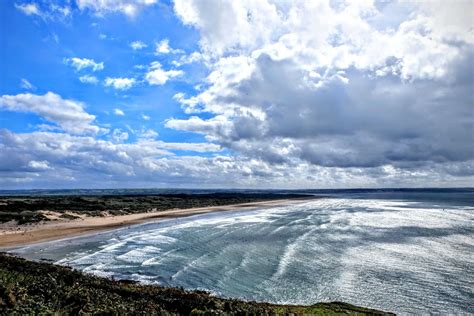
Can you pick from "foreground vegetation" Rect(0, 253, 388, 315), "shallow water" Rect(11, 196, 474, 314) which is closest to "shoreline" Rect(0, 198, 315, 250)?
"shallow water" Rect(11, 196, 474, 314)

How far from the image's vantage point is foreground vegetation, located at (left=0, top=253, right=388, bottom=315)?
15398mm

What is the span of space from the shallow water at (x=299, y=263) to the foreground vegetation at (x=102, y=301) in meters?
4.74

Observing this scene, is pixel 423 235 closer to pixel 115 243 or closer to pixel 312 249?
pixel 312 249

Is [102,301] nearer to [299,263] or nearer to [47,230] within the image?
[299,263]

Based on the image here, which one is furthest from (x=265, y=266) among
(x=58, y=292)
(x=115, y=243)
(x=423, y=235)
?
(x=423, y=235)

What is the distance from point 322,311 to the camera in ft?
60.4

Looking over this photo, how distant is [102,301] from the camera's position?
16594 millimetres

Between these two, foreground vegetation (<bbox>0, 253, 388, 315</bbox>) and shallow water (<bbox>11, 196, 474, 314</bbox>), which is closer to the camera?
foreground vegetation (<bbox>0, 253, 388, 315</bbox>)

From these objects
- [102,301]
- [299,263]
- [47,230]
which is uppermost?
[102,301]

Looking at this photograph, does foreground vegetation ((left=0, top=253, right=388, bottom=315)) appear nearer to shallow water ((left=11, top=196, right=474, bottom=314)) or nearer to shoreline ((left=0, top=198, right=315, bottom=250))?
shallow water ((left=11, top=196, right=474, bottom=314))

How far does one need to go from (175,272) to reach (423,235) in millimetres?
36983

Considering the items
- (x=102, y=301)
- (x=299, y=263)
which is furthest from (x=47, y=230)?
(x=102, y=301)

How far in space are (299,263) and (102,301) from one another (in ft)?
64.7

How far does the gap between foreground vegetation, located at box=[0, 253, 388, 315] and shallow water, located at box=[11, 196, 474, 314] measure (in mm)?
4743
